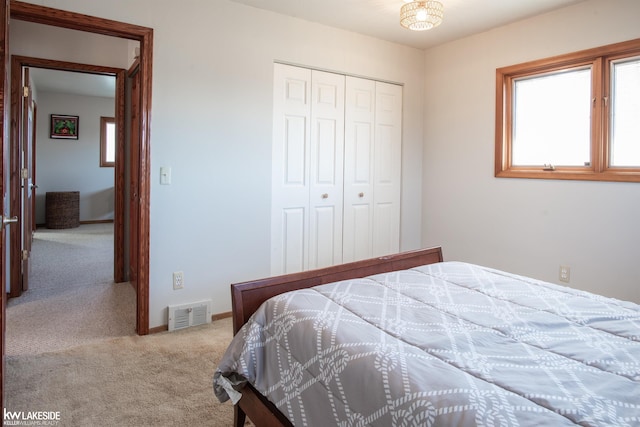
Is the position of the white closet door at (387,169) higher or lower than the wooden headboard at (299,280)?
higher

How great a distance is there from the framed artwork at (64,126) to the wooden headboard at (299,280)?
7509 millimetres

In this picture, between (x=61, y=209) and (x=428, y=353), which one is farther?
(x=61, y=209)

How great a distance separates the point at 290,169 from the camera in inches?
138

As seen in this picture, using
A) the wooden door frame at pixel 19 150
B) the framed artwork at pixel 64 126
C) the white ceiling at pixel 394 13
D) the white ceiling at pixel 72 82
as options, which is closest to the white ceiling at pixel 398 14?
the white ceiling at pixel 394 13

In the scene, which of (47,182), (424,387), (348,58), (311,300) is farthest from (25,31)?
(47,182)

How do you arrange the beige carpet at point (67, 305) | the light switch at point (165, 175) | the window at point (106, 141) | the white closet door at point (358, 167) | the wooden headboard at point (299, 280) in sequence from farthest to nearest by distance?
1. the window at point (106, 141)
2. the white closet door at point (358, 167)
3. the light switch at point (165, 175)
4. the beige carpet at point (67, 305)
5. the wooden headboard at point (299, 280)

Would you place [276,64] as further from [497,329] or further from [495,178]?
[497,329]

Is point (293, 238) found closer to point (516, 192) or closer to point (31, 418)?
point (516, 192)

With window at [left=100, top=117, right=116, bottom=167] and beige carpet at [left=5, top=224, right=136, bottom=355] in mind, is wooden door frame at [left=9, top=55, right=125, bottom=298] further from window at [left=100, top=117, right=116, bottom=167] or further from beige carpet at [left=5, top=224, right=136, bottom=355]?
window at [left=100, top=117, right=116, bottom=167]

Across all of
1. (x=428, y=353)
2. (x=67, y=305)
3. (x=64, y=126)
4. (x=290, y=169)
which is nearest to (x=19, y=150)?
(x=67, y=305)

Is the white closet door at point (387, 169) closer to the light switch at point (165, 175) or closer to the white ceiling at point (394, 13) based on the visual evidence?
the white ceiling at point (394, 13)

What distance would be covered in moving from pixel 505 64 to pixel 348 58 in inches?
51.2

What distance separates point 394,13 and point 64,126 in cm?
680

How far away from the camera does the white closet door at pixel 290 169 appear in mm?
3436
